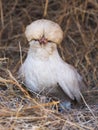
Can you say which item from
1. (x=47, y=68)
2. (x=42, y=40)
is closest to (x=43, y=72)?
(x=47, y=68)

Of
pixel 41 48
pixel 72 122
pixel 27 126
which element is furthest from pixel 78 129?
pixel 41 48

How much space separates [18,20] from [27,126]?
2.05 m

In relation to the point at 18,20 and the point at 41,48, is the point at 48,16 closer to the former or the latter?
the point at 18,20

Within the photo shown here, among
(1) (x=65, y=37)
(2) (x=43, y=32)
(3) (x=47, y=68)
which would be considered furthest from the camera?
(1) (x=65, y=37)

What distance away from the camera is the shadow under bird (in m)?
3.62

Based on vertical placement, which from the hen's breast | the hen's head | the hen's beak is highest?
the hen's head

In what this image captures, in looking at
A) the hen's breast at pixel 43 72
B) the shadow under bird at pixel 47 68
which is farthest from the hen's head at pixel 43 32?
the hen's breast at pixel 43 72

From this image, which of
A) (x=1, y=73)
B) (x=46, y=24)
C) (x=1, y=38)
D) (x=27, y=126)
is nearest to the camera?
(x=27, y=126)

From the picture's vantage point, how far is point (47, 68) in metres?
3.73

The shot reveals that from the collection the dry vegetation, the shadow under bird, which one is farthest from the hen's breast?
the dry vegetation

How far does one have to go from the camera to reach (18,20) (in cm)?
515

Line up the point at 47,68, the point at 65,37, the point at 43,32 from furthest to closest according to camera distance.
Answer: the point at 65,37 → the point at 47,68 → the point at 43,32

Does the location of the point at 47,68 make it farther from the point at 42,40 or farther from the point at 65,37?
the point at 65,37

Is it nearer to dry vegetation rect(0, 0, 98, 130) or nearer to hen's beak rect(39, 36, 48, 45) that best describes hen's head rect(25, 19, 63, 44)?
hen's beak rect(39, 36, 48, 45)
